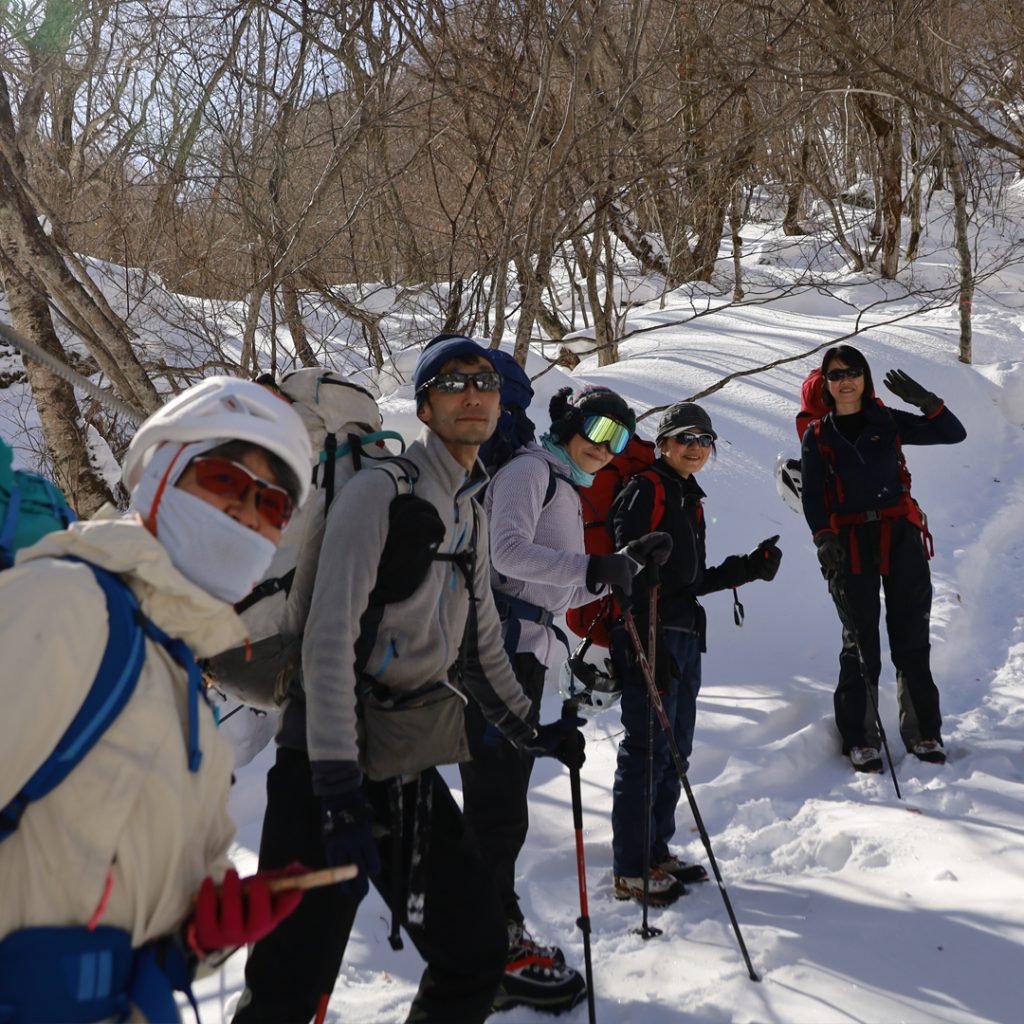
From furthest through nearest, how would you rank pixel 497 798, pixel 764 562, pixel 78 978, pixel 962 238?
pixel 962 238, pixel 764 562, pixel 497 798, pixel 78 978

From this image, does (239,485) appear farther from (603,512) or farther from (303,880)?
(603,512)

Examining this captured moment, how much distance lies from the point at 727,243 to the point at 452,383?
22.1 meters

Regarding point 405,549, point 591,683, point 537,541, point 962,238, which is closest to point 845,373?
point 591,683

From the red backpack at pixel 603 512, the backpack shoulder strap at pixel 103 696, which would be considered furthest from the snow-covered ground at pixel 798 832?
the backpack shoulder strap at pixel 103 696

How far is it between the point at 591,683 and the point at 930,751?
2.02 metres

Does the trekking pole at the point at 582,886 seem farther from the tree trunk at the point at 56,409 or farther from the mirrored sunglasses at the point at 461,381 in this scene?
the tree trunk at the point at 56,409

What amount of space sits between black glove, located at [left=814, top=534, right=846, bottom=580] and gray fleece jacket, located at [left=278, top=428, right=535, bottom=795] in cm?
251

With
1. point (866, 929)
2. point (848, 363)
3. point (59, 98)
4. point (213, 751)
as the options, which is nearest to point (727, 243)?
point (59, 98)

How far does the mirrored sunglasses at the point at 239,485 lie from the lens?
1.61m

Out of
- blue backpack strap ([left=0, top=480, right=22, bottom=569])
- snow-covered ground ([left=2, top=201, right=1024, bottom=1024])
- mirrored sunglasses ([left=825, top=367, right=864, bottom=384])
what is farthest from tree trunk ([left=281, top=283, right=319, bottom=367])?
blue backpack strap ([left=0, top=480, right=22, bottom=569])

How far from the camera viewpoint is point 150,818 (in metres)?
1.41

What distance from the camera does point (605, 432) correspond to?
3449 millimetres

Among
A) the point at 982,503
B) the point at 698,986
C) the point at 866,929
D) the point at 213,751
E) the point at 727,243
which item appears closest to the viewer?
the point at 213,751

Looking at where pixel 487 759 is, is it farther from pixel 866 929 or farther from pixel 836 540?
pixel 836 540
